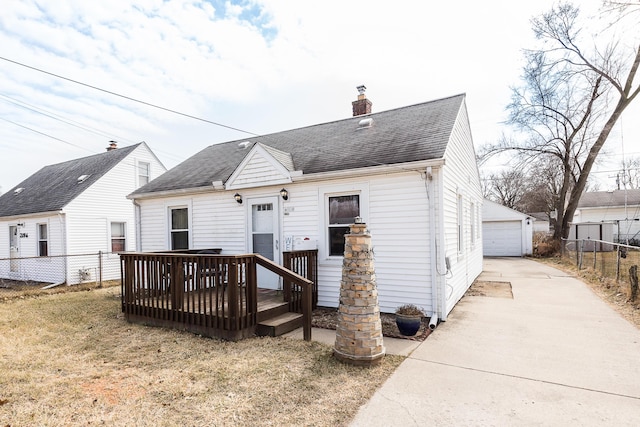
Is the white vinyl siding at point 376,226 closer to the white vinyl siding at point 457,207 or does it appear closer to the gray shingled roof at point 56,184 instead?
the white vinyl siding at point 457,207

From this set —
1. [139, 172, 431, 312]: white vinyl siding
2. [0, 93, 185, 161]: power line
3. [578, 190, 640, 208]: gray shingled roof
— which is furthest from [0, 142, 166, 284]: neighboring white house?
[578, 190, 640, 208]: gray shingled roof

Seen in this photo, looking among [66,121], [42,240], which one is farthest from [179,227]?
[42,240]

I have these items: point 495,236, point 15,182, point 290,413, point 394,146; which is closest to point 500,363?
point 290,413

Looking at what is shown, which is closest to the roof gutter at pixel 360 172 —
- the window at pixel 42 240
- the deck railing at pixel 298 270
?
the deck railing at pixel 298 270

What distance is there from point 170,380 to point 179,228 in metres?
6.42

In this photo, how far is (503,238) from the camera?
67.4ft

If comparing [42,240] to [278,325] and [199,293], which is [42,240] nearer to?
[199,293]

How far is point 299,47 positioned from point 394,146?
11.9 feet

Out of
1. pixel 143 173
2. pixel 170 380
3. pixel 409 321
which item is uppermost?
Result: pixel 143 173

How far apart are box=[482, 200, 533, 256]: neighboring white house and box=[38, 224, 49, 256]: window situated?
72.7ft

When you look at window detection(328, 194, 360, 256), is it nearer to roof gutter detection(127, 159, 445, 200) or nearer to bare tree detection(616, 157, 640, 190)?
roof gutter detection(127, 159, 445, 200)

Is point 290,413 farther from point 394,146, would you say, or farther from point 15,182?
point 15,182

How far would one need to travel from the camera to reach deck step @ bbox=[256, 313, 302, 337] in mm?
5234

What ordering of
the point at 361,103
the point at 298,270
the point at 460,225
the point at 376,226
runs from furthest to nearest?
the point at 361,103, the point at 460,225, the point at 376,226, the point at 298,270
